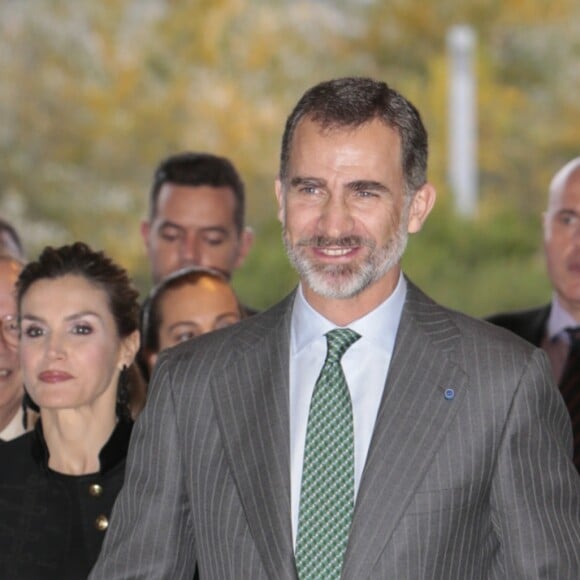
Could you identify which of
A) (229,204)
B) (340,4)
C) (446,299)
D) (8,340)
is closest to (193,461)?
(8,340)

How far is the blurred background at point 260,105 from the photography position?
51.3ft

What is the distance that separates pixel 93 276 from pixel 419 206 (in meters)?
1.14

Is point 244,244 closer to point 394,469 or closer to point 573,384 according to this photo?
point 573,384

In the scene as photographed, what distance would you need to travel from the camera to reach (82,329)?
4.04 meters

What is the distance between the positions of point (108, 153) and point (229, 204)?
33.3 feet

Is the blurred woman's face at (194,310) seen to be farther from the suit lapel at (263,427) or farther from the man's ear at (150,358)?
the suit lapel at (263,427)

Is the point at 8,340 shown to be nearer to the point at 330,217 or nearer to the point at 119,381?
the point at 119,381

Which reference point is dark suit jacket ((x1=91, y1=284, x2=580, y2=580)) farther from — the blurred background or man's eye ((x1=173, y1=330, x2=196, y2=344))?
the blurred background

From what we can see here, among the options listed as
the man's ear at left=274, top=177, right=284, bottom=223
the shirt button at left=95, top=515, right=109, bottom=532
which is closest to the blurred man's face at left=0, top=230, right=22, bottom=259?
the shirt button at left=95, top=515, right=109, bottom=532

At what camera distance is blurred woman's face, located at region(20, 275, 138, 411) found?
3.95 meters

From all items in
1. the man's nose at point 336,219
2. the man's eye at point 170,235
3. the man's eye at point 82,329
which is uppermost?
the man's nose at point 336,219

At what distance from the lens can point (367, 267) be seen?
3.15 meters

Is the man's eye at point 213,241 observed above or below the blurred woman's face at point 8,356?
above

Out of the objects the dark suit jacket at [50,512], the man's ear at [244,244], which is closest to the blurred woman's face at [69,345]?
the dark suit jacket at [50,512]
